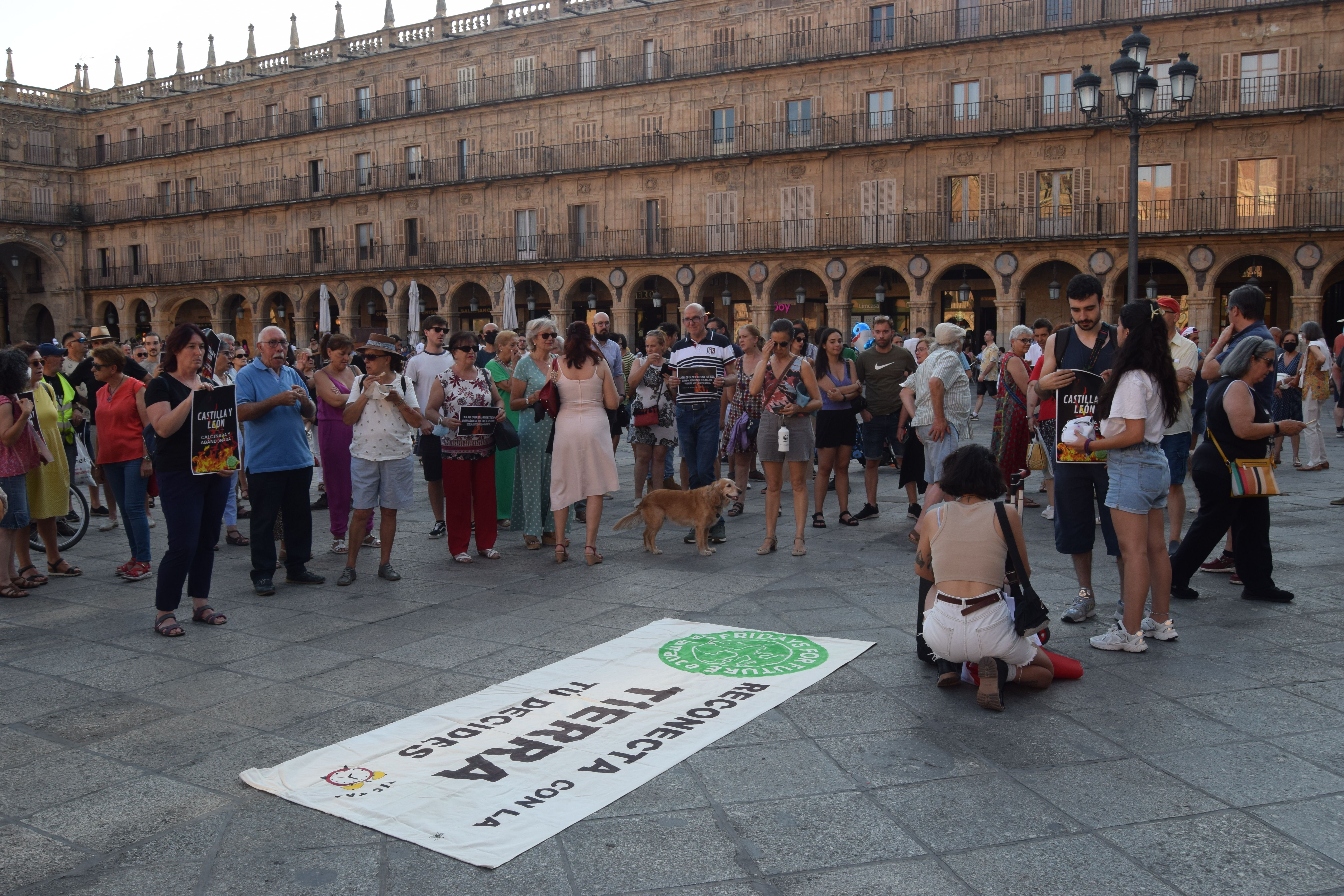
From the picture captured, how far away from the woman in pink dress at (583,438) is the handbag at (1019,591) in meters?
3.40

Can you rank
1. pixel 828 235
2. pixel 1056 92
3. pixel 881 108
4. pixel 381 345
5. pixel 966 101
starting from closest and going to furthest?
pixel 381 345, pixel 1056 92, pixel 966 101, pixel 881 108, pixel 828 235

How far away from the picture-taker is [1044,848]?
9.63 ft

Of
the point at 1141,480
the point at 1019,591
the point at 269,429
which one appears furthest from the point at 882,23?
the point at 1019,591

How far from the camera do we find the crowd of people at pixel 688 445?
4617 mm

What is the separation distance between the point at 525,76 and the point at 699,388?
27.4 meters

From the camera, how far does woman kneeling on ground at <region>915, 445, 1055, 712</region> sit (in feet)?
13.2

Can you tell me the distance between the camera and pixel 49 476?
22.4ft

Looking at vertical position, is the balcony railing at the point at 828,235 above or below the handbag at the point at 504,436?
above

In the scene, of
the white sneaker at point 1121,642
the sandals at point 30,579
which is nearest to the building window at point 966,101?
the white sneaker at point 1121,642

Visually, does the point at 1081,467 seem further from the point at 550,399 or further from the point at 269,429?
the point at 269,429

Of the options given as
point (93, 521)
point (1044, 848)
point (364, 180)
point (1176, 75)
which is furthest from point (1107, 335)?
point (364, 180)

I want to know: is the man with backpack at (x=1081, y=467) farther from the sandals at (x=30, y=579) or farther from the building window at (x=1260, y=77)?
the building window at (x=1260, y=77)

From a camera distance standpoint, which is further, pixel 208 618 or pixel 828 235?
pixel 828 235

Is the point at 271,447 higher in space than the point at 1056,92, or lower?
lower
